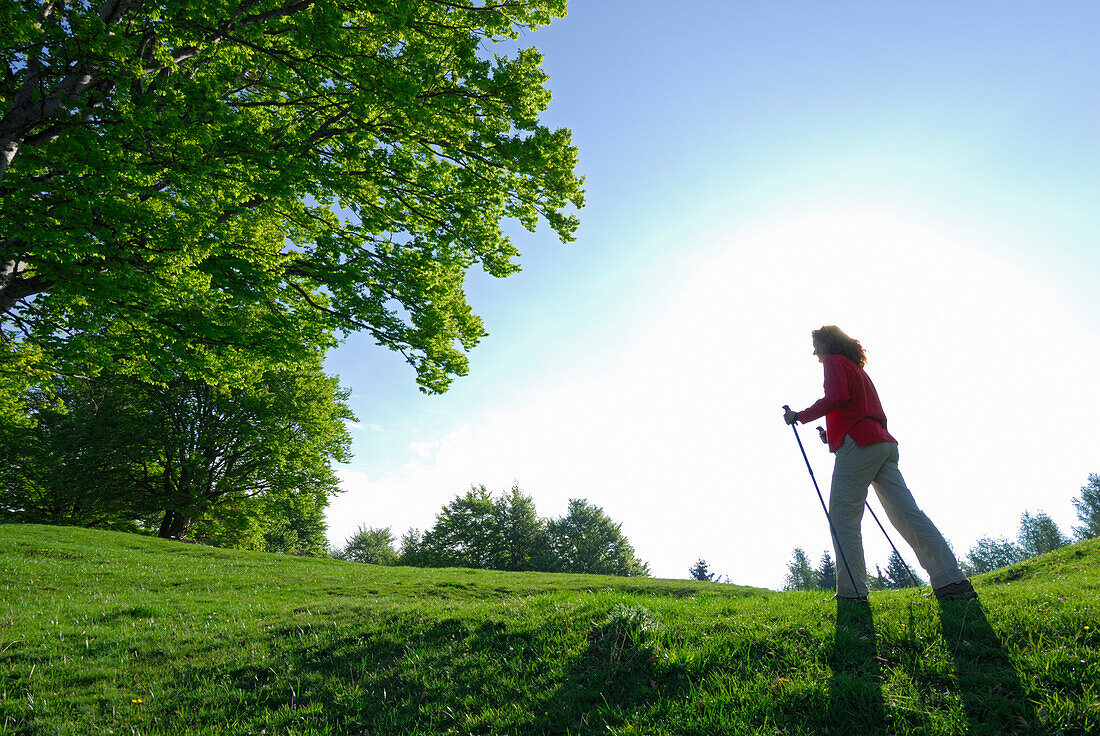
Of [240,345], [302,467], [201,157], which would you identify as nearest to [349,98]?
[201,157]

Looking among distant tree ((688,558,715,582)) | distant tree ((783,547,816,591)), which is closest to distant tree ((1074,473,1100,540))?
distant tree ((783,547,816,591))

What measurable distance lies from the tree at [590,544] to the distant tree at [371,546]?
32882 millimetres

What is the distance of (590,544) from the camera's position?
188ft

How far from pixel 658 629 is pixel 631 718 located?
1379 mm

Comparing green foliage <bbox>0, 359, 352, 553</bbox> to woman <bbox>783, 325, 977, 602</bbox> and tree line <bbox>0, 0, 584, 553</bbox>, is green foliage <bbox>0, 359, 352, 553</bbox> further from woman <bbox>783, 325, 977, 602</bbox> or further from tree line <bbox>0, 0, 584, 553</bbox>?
woman <bbox>783, 325, 977, 602</bbox>

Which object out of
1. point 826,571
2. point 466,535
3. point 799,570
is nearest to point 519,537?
point 466,535

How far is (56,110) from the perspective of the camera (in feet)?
23.5

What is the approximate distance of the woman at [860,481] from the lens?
507 centimetres

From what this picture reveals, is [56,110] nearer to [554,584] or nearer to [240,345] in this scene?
[240,345]

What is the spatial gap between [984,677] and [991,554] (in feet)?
514

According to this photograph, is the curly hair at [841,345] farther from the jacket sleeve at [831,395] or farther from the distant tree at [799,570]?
the distant tree at [799,570]

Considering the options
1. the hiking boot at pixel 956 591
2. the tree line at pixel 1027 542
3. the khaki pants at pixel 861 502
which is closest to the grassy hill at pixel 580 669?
the hiking boot at pixel 956 591

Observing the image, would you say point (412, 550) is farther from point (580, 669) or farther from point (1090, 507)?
point (1090, 507)

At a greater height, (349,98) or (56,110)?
(349,98)
